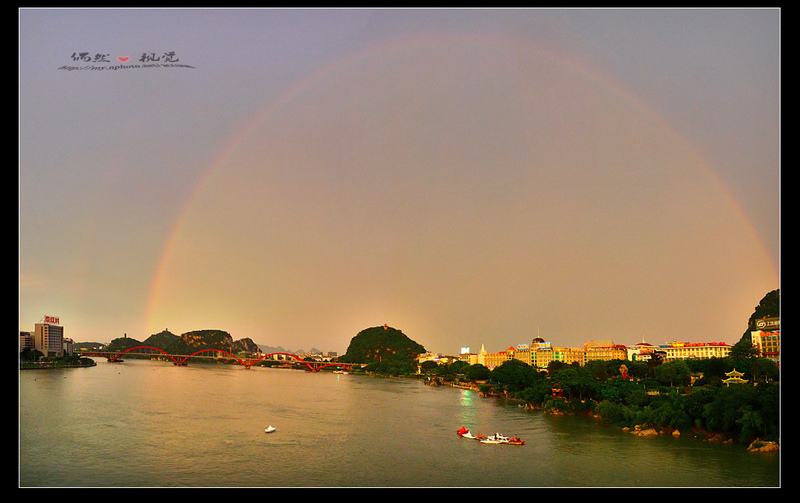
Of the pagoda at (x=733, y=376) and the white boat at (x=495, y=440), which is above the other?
the pagoda at (x=733, y=376)

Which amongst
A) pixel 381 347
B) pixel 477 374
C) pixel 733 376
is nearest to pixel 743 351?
pixel 733 376

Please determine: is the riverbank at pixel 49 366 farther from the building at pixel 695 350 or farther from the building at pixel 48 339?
the building at pixel 695 350

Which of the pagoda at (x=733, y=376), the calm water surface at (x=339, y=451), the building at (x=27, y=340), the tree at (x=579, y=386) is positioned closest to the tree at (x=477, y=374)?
the calm water surface at (x=339, y=451)

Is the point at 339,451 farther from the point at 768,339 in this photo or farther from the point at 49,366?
the point at 49,366

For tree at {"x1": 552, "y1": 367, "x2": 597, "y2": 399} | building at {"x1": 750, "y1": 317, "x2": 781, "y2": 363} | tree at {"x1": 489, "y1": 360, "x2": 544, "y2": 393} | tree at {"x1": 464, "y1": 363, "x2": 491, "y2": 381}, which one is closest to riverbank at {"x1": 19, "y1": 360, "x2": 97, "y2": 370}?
tree at {"x1": 464, "y1": 363, "x2": 491, "y2": 381}
